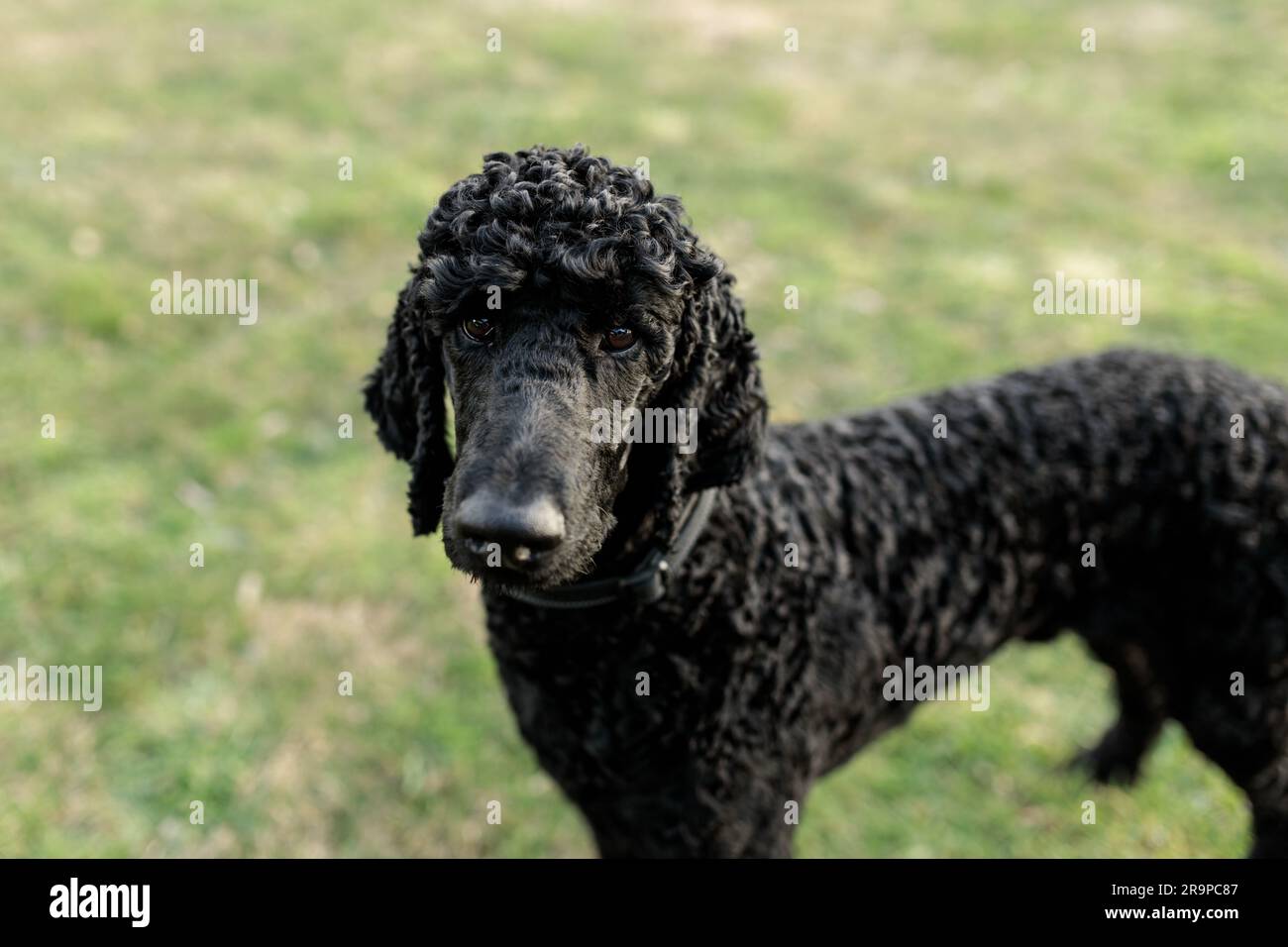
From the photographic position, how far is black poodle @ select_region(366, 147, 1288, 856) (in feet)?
6.90

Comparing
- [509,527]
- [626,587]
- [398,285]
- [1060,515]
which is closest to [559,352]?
[509,527]

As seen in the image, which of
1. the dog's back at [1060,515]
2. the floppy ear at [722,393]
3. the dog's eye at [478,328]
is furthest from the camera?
the dog's back at [1060,515]

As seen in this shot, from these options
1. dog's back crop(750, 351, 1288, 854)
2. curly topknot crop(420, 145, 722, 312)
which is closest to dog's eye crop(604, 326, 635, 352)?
curly topknot crop(420, 145, 722, 312)

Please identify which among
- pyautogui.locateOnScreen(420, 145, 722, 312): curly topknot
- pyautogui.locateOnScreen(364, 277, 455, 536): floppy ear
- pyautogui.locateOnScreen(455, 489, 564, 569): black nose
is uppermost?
pyautogui.locateOnScreen(420, 145, 722, 312): curly topknot

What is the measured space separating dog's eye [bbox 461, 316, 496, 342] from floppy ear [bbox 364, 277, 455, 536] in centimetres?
20

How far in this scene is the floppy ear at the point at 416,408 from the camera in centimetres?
242

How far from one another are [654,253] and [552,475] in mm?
523

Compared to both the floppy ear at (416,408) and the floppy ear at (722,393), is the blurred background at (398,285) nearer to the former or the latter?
the floppy ear at (416,408)

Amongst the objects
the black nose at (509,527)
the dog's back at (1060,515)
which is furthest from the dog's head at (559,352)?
the dog's back at (1060,515)

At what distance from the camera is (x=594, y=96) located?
9.09 meters

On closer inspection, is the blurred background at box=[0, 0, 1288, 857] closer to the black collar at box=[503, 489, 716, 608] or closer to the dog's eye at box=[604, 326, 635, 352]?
the black collar at box=[503, 489, 716, 608]

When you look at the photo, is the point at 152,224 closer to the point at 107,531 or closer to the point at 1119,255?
the point at 107,531

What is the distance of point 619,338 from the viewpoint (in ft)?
7.19

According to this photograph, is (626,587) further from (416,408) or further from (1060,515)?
(1060,515)
